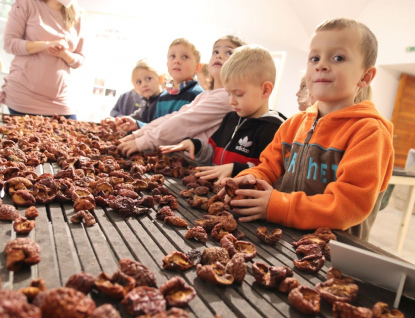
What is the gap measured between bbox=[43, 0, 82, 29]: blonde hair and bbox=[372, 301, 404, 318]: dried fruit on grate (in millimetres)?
3065

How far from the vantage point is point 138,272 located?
71 centimetres

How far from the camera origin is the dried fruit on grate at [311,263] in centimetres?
85

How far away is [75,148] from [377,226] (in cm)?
428

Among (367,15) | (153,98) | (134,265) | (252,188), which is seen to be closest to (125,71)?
(153,98)

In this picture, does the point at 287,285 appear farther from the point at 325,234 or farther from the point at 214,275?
the point at 325,234

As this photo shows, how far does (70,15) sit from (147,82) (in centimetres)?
92

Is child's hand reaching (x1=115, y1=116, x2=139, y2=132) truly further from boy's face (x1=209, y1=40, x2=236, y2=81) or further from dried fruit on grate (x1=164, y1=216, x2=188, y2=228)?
dried fruit on grate (x1=164, y1=216, x2=188, y2=228)

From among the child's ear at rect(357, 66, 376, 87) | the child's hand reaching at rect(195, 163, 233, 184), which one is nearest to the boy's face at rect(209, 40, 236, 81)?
the child's hand reaching at rect(195, 163, 233, 184)

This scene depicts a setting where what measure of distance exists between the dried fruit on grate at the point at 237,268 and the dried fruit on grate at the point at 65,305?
1.05 ft

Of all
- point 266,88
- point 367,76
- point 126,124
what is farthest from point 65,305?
point 126,124

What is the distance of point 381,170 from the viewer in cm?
114

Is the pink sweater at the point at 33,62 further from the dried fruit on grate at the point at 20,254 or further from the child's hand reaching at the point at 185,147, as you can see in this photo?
the dried fruit on grate at the point at 20,254

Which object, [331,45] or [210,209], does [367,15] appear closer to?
[331,45]

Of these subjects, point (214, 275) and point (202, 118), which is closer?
point (214, 275)
